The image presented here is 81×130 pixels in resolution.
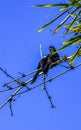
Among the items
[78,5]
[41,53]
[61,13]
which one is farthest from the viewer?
Result: [41,53]

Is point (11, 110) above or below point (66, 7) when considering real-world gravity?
below

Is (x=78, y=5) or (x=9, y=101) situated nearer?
(x=78, y=5)

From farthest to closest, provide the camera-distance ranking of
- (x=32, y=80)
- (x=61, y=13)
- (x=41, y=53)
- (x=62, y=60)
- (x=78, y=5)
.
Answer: (x=41, y=53) < (x=32, y=80) < (x=62, y=60) < (x=61, y=13) < (x=78, y=5)

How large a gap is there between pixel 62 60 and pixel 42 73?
0.23 meters

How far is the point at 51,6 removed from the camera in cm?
139

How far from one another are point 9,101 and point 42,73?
0.89 ft

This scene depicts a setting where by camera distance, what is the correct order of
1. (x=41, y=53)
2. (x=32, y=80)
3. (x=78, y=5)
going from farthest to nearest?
(x=41, y=53)
(x=32, y=80)
(x=78, y=5)

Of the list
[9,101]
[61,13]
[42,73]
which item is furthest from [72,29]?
[9,101]

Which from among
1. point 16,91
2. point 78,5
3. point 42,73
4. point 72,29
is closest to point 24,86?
point 16,91

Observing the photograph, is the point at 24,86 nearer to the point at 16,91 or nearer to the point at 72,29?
the point at 16,91

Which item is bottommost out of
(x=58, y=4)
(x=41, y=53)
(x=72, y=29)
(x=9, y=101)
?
(x=9, y=101)

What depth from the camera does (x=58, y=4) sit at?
142 centimetres

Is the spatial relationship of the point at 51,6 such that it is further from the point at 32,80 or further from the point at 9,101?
the point at 9,101

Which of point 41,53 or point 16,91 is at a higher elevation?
point 41,53
